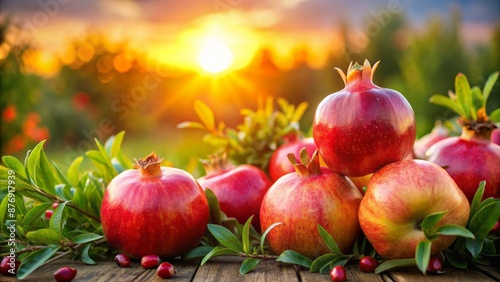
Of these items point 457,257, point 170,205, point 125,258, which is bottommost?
point 457,257

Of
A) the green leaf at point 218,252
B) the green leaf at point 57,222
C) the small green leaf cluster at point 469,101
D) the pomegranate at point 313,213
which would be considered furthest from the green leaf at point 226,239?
the small green leaf cluster at point 469,101

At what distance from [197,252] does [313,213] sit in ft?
1.50

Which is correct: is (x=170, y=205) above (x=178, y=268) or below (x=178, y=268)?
above

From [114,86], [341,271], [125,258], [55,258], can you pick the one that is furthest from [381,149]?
[114,86]

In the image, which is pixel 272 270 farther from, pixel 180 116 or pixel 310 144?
pixel 180 116

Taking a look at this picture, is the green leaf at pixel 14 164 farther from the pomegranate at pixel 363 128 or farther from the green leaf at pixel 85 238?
the pomegranate at pixel 363 128

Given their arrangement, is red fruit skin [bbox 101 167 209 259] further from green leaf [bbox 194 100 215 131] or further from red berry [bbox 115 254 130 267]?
green leaf [bbox 194 100 215 131]

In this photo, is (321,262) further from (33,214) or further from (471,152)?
(33,214)

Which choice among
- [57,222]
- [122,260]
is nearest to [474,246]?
[122,260]

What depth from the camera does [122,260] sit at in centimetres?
191

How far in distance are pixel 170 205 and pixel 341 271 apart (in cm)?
66

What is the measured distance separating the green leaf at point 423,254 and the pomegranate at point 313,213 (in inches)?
12.2

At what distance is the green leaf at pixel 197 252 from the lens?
77.6 inches

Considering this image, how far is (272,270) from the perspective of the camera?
1.81 meters
